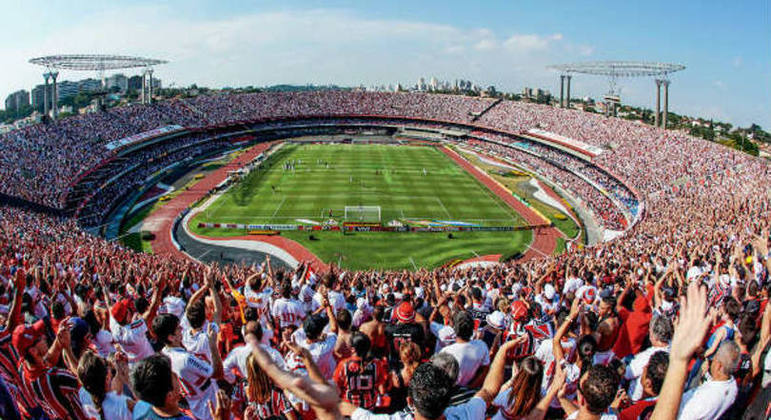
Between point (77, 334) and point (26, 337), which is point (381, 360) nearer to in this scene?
point (26, 337)

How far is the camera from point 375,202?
146 ft

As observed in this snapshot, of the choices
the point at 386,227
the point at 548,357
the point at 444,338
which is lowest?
the point at 386,227

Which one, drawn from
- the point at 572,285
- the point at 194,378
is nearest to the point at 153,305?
the point at 194,378

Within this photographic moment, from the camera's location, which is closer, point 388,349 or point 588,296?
point 388,349

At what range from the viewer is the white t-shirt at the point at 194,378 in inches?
201

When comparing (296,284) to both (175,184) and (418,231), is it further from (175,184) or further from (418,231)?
(175,184)

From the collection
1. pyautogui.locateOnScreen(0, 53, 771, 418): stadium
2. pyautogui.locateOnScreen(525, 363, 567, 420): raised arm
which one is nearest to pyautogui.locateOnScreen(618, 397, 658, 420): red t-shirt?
pyautogui.locateOnScreen(0, 53, 771, 418): stadium

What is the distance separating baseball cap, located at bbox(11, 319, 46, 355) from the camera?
16.2ft

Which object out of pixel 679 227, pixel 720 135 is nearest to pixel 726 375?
pixel 679 227

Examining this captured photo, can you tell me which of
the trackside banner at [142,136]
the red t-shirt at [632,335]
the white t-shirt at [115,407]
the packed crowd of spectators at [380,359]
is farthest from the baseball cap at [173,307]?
the trackside banner at [142,136]

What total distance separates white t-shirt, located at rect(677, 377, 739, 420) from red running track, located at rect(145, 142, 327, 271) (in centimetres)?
1922

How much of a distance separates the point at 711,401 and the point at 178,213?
42.6m

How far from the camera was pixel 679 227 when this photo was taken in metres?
26.7

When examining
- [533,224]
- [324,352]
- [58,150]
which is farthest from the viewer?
[58,150]
